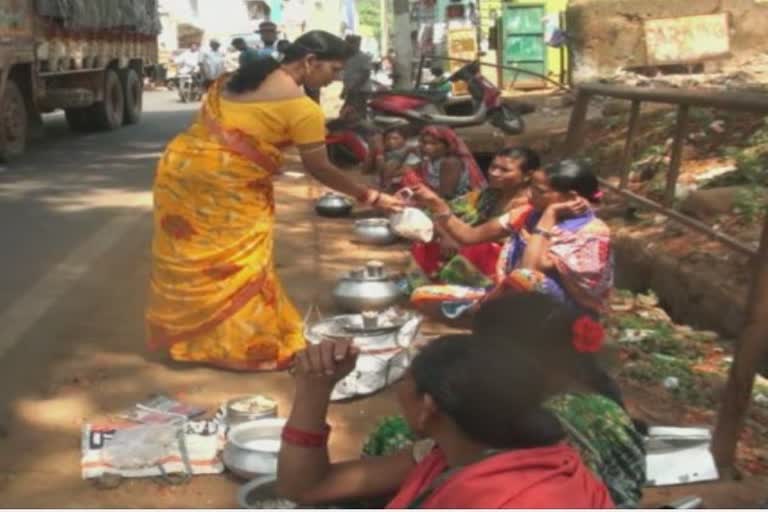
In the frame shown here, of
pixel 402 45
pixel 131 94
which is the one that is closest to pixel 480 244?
pixel 402 45

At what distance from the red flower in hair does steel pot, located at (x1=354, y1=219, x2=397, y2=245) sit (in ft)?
15.1

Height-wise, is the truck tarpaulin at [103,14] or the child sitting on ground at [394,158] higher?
the truck tarpaulin at [103,14]

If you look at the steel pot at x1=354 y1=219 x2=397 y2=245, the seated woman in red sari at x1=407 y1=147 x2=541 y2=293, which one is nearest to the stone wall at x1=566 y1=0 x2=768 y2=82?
the steel pot at x1=354 y1=219 x2=397 y2=245

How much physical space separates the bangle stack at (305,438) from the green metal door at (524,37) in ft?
60.1

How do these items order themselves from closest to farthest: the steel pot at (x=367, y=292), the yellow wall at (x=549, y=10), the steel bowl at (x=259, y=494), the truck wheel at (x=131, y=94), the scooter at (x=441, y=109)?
the steel bowl at (x=259, y=494) < the steel pot at (x=367, y=292) < the scooter at (x=441, y=109) < the truck wheel at (x=131, y=94) < the yellow wall at (x=549, y=10)

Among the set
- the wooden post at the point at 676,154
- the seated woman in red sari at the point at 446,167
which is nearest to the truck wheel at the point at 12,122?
the seated woman in red sari at the point at 446,167

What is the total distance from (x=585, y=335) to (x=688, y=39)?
12.6 metres

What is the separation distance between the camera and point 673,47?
48.7 ft

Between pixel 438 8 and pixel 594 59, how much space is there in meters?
15.5

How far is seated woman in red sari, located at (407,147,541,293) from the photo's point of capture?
5.27 m

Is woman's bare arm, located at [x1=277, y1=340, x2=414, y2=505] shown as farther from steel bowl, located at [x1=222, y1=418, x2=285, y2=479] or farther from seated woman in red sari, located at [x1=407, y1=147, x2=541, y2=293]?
seated woman in red sari, located at [x1=407, y1=147, x2=541, y2=293]

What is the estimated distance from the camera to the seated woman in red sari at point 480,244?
17.3 ft

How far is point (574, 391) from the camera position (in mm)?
2723

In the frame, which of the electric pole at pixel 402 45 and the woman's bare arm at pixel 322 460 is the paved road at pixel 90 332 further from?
the electric pole at pixel 402 45
